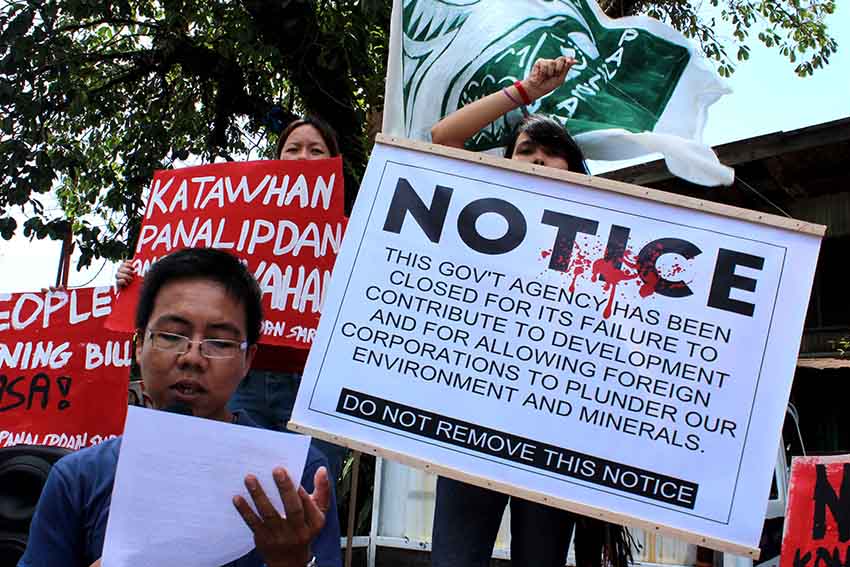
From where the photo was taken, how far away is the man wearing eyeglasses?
1475mm

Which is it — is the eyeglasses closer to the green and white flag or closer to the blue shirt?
the blue shirt

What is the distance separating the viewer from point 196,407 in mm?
1807

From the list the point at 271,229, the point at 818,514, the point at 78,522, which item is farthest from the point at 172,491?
the point at 818,514

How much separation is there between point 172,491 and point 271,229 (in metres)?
1.98

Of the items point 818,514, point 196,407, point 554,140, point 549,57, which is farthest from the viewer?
point 549,57

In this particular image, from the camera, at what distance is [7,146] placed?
782cm

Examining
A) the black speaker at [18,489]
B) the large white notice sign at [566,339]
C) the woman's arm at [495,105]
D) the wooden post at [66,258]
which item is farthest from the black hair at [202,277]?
the wooden post at [66,258]

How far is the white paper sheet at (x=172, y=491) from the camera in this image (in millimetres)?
1535

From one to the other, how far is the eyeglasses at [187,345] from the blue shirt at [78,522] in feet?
0.76

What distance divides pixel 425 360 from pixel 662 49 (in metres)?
2.19

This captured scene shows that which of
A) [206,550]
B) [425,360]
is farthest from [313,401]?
[206,550]

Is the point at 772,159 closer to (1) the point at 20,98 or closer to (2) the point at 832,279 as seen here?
(2) the point at 832,279

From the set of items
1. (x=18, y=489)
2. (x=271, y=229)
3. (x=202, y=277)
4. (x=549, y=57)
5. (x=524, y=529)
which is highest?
(x=549, y=57)

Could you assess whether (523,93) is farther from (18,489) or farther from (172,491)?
(18,489)
